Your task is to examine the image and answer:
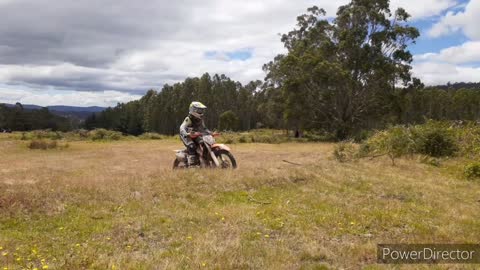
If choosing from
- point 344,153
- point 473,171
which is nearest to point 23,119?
point 344,153

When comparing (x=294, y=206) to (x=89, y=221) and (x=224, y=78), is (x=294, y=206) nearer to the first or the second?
(x=89, y=221)

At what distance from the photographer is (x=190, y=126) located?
12242mm

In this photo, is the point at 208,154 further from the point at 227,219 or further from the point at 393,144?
the point at 393,144

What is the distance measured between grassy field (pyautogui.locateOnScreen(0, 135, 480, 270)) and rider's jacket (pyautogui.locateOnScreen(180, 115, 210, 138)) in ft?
6.56

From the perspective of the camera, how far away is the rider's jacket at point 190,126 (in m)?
12.1

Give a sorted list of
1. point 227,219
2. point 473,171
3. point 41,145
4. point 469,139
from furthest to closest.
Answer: point 41,145 < point 469,139 < point 473,171 < point 227,219

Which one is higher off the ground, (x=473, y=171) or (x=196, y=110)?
(x=196, y=110)

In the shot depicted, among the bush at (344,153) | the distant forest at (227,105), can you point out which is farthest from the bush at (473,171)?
the distant forest at (227,105)

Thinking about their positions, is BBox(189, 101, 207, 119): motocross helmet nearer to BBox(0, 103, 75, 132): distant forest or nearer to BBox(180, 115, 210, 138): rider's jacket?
BBox(180, 115, 210, 138): rider's jacket

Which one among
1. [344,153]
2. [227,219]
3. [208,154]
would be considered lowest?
[227,219]

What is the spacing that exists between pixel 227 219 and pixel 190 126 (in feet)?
19.2

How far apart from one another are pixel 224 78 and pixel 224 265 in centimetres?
7703

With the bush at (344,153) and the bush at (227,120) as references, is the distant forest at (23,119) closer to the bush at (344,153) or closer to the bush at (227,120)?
the bush at (227,120)

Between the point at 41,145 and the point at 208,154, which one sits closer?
the point at 208,154
